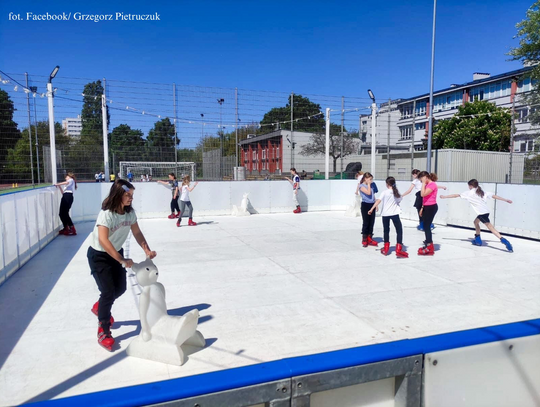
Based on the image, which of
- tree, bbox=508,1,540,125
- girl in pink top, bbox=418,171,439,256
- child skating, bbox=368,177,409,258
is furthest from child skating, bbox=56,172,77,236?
tree, bbox=508,1,540,125

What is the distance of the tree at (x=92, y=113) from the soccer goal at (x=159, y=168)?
1450mm

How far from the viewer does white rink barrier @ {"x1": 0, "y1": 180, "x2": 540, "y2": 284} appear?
7.00 meters

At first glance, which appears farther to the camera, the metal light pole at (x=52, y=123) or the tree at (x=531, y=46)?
the tree at (x=531, y=46)

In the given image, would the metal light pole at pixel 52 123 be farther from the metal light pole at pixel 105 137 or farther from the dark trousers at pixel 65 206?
the dark trousers at pixel 65 206

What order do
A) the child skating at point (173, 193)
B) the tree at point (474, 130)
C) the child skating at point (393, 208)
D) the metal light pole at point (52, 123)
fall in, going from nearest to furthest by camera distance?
the child skating at point (393, 208), the metal light pole at point (52, 123), the child skating at point (173, 193), the tree at point (474, 130)

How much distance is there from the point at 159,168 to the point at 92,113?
3.05 meters

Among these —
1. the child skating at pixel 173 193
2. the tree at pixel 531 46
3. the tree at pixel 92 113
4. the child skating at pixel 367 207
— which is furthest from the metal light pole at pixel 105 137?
the tree at pixel 531 46

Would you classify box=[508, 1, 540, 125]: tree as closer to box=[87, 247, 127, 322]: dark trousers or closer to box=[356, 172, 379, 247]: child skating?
box=[356, 172, 379, 247]: child skating

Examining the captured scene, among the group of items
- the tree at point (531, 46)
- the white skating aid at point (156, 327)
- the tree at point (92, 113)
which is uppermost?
the tree at point (531, 46)

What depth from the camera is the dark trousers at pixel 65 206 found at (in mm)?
10078

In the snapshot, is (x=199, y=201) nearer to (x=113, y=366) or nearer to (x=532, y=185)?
(x=532, y=185)

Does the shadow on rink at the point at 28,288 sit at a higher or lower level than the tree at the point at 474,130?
lower

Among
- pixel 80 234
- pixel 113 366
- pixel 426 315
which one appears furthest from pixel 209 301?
pixel 80 234

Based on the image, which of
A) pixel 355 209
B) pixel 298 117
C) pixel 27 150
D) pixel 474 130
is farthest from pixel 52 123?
pixel 474 130
